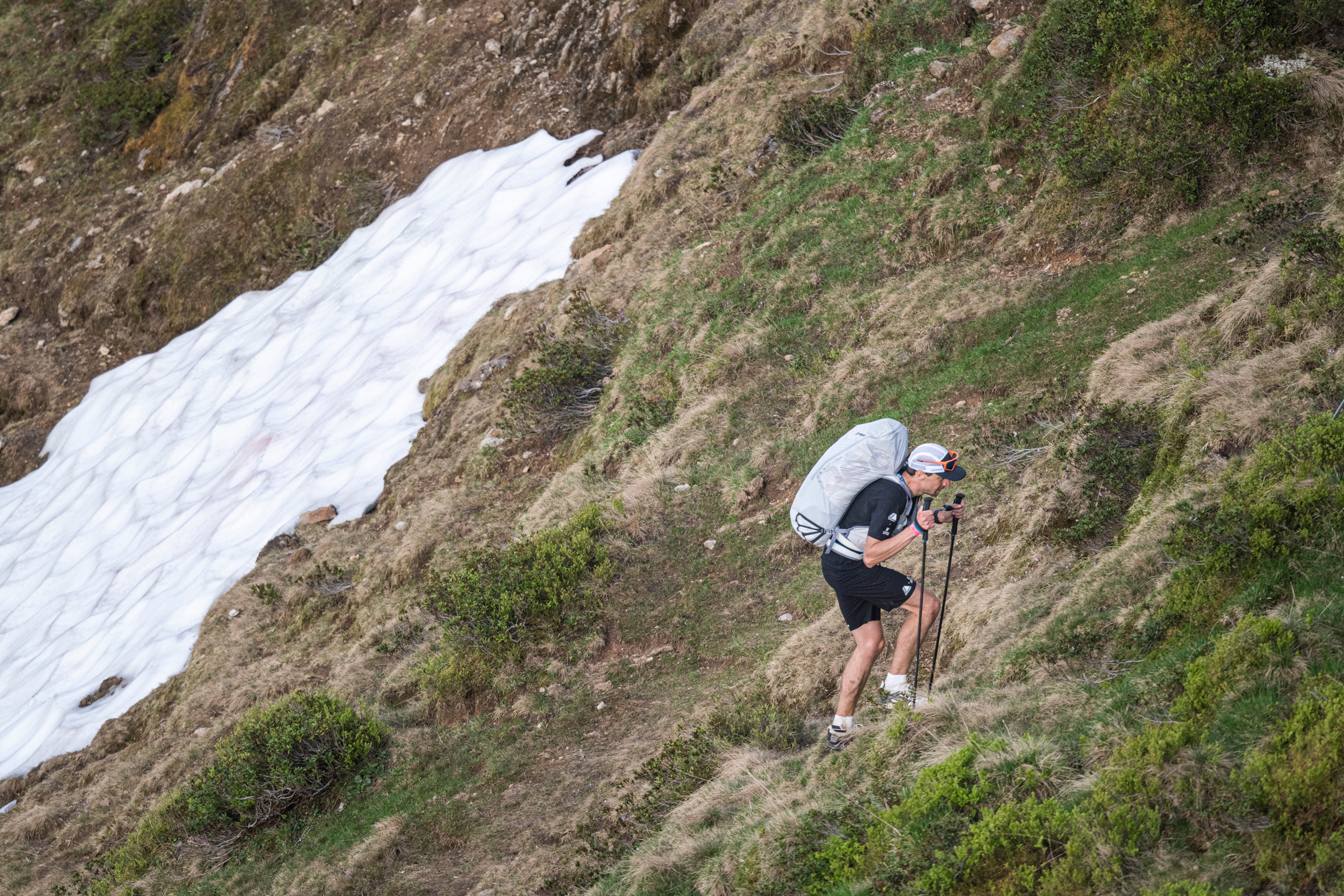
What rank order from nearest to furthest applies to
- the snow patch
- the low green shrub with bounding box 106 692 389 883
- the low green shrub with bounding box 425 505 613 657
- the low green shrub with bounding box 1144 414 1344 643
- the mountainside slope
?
the mountainside slope
the low green shrub with bounding box 1144 414 1344 643
the low green shrub with bounding box 106 692 389 883
the low green shrub with bounding box 425 505 613 657
the snow patch

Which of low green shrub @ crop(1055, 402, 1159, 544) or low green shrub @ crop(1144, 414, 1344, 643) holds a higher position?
low green shrub @ crop(1144, 414, 1344, 643)

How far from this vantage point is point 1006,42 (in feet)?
40.9

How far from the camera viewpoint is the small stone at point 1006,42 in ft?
40.7

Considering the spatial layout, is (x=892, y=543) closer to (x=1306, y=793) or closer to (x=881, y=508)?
(x=881, y=508)

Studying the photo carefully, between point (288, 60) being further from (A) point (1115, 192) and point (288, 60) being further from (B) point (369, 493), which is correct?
(A) point (1115, 192)

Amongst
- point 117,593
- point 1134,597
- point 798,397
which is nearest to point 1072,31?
point 798,397

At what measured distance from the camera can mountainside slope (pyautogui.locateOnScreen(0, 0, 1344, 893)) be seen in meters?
4.40

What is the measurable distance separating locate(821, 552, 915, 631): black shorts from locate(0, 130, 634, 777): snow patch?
9.60m

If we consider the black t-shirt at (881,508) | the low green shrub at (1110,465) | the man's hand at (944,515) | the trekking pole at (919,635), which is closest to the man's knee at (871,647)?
the trekking pole at (919,635)

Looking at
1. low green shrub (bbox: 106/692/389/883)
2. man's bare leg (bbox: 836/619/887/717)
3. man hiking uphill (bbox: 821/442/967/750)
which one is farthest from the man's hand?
low green shrub (bbox: 106/692/389/883)

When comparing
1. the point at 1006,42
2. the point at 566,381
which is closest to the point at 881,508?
the point at 566,381

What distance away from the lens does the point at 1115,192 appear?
32.9 ft

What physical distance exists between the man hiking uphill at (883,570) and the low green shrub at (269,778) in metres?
5.22

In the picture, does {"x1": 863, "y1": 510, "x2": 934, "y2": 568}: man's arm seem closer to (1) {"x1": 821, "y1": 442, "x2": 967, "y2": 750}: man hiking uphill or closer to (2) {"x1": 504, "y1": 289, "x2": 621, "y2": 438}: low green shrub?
(1) {"x1": 821, "y1": 442, "x2": 967, "y2": 750}: man hiking uphill
